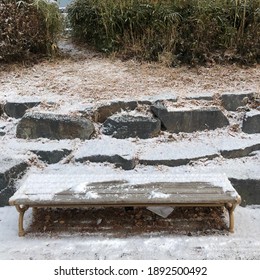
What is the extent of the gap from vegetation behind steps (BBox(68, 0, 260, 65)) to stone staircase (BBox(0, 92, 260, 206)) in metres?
0.86

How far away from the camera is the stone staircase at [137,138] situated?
3303 mm

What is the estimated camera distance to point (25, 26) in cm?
445

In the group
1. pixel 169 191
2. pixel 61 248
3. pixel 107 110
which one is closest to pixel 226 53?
pixel 107 110

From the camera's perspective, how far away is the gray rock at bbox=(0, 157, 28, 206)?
3150 millimetres

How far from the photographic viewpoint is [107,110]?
3.79 meters

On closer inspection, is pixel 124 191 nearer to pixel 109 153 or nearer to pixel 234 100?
pixel 109 153

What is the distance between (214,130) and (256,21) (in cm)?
177

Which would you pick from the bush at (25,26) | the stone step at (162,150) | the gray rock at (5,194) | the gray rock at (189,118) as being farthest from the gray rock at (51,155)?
the bush at (25,26)

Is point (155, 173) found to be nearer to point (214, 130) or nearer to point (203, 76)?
point (214, 130)

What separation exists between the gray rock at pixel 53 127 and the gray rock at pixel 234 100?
1486 mm

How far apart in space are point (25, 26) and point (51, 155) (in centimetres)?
195

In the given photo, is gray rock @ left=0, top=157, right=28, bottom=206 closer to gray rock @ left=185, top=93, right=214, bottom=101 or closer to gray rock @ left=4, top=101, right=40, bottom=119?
gray rock @ left=4, top=101, right=40, bottom=119

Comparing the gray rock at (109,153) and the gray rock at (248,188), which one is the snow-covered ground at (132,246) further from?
the gray rock at (109,153)

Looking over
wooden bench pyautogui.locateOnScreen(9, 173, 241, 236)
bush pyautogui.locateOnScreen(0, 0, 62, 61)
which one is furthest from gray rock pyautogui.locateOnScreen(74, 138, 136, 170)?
bush pyautogui.locateOnScreen(0, 0, 62, 61)
